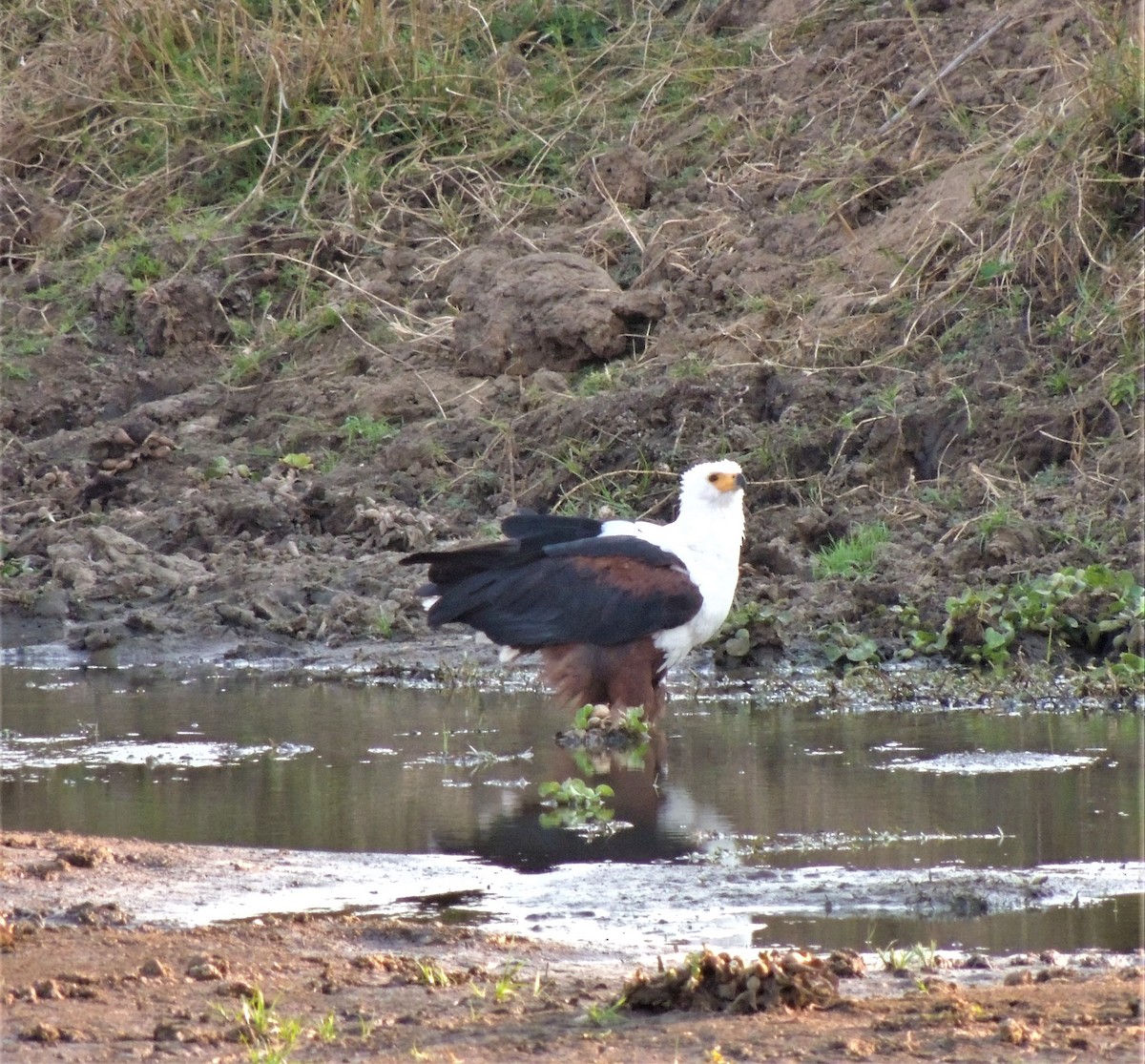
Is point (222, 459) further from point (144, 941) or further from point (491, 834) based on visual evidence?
point (144, 941)

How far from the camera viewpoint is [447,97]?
1384cm

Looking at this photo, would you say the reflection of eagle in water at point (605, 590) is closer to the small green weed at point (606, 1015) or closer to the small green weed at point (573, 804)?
the small green weed at point (573, 804)

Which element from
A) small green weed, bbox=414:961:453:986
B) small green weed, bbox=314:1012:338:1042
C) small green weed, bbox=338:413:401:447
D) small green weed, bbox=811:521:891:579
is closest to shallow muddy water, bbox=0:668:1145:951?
small green weed, bbox=414:961:453:986

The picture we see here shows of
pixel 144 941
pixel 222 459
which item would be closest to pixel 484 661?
pixel 222 459

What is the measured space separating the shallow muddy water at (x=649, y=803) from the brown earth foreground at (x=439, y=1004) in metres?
0.38

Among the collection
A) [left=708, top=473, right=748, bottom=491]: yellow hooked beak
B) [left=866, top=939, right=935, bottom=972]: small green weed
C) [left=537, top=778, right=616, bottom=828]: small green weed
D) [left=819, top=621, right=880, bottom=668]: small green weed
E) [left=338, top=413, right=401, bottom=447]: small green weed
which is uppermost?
[left=338, top=413, right=401, bottom=447]: small green weed

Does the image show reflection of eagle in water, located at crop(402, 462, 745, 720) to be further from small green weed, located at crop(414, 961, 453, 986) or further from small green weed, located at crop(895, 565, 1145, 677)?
small green weed, located at crop(414, 961, 453, 986)

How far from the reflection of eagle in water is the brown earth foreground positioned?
3047 mm

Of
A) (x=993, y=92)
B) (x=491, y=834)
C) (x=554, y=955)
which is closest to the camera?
(x=554, y=955)

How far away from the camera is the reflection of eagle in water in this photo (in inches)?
301

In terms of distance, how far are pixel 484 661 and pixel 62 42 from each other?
8.69 m

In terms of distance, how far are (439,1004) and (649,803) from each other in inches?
94.6

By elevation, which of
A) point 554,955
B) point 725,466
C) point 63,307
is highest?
point 63,307

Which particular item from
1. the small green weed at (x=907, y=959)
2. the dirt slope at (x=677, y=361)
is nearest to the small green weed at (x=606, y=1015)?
the small green weed at (x=907, y=959)
